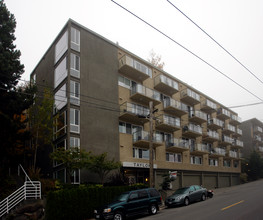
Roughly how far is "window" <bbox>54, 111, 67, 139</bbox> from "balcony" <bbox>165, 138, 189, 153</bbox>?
46.1ft

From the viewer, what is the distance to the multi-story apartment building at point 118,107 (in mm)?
26094

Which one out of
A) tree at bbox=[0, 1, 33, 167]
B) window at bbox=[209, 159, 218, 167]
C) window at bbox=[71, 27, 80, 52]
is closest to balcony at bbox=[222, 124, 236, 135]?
window at bbox=[209, 159, 218, 167]

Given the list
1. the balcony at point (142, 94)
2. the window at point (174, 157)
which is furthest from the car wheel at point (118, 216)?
the window at point (174, 157)

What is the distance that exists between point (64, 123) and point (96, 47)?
842 cm

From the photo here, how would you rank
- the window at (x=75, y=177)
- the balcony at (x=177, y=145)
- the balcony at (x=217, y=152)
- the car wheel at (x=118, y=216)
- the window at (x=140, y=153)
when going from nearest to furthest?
the car wheel at (x=118, y=216) → the window at (x=75, y=177) → the window at (x=140, y=153) → the balcony at (x=177, y=145) → the balcony at (x=217, y=152)

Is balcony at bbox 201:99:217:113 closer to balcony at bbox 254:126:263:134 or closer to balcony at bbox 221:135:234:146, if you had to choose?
balcony at bbox 221:135:234:146

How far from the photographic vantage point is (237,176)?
5609cm

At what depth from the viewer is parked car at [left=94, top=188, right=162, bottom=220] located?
17.0 metres

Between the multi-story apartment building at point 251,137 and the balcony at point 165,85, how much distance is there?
1645 inches

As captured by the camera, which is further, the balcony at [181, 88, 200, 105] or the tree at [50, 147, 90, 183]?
the balcony at [181, 88, 200, 105]

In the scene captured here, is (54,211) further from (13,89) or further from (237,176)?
(237,176)

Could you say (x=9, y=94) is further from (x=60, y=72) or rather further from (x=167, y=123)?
(x=167, y=123)

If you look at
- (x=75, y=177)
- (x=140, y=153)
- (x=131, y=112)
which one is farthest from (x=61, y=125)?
(x=140, y=153)

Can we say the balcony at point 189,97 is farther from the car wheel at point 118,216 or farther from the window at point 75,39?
the car wheel at point 118,216
